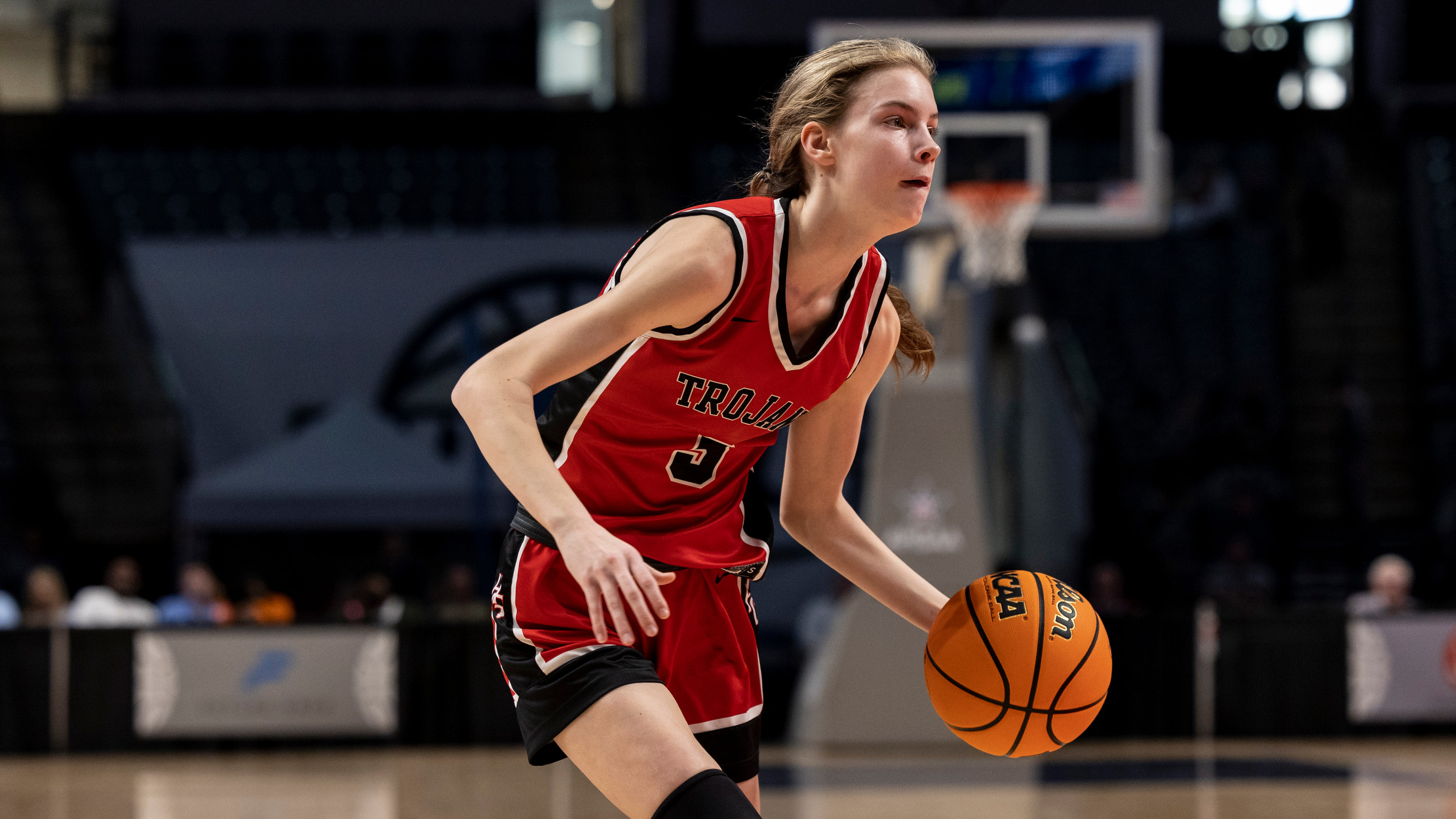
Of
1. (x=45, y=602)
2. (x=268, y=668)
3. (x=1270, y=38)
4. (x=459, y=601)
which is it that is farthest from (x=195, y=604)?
(x=1270, y=38)

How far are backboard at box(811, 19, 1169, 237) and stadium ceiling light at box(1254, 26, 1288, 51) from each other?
30.6 feet

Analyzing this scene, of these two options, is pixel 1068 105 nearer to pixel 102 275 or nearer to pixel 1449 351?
pixel 1449 351

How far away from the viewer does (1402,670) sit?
372 inches

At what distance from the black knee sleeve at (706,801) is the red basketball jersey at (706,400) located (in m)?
0.40

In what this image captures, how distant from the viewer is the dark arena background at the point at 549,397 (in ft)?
29.5

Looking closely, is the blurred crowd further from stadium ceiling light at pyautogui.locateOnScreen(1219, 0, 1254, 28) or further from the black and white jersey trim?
stadium ceiling light at pyautogui.locateOnScreen(1219, 0, 1254, 28)

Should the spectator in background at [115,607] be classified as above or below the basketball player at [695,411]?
below

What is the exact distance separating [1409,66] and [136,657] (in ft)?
49.1

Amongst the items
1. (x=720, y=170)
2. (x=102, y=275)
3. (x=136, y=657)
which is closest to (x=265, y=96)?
(x=102, y=275)

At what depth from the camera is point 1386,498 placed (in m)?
14.5

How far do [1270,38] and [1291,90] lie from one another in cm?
71

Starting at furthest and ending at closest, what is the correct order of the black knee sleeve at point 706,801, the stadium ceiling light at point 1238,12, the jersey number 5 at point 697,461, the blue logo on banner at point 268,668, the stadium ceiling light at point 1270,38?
the stadium ceiling light at point 1238,12 < the stadium ceiling light at point 1270,38 < the blue logo on banner at point 268,668 < the jersey number 5 at point 697,461 < the black knee sleeve at point 706,801

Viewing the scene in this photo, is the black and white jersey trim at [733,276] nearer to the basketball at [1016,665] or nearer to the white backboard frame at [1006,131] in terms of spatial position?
the basketball at [1016,665]

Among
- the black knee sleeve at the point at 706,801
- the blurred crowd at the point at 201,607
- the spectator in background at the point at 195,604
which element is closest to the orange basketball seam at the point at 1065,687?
the black knee sleeve at the point at 706,801
